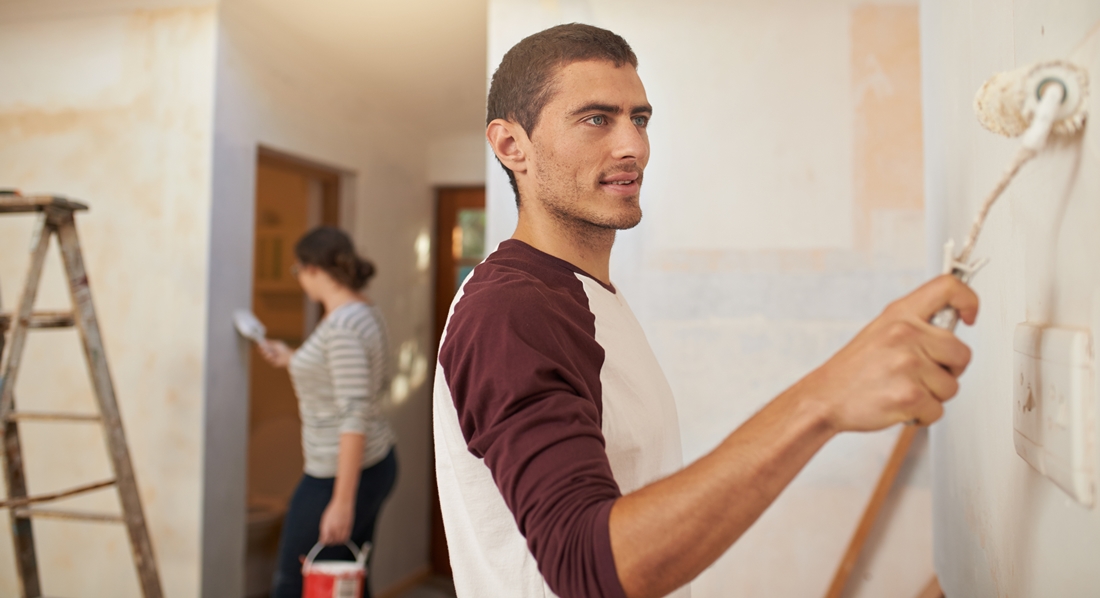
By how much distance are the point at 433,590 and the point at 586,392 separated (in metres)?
3.24

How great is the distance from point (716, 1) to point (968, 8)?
121cm

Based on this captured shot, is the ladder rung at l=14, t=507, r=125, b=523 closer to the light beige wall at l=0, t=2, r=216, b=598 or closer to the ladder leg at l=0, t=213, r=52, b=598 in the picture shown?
the ladder leg at l=0, t=213, r=52, b=598

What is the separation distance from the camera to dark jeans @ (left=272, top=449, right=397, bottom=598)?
1961mm

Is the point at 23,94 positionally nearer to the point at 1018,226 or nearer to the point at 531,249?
the point at 531,249

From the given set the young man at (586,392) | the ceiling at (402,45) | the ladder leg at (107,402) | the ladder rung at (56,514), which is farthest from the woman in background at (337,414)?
the young man at (586,392)

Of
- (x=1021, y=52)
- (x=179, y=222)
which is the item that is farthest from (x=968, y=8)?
(x=179, y=222)

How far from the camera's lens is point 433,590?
3.47 m

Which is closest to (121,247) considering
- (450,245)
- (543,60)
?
(450,245)

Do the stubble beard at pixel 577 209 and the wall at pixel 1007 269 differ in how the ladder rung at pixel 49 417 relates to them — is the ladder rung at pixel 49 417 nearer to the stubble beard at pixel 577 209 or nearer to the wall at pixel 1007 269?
the stubble beard at pixel 577 209

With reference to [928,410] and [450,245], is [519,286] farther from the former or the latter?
[450,245]

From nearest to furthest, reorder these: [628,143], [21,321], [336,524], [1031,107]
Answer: [1031,107] → [628,143] → [21,321] → [336,524]

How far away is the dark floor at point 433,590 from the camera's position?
3402 millimetres

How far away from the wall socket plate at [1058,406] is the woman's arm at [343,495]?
173cm

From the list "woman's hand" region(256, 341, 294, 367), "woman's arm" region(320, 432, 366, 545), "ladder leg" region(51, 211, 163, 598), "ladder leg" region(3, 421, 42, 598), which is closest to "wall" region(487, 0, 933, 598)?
"woman's arm" region(320, 432, 366, 545)
